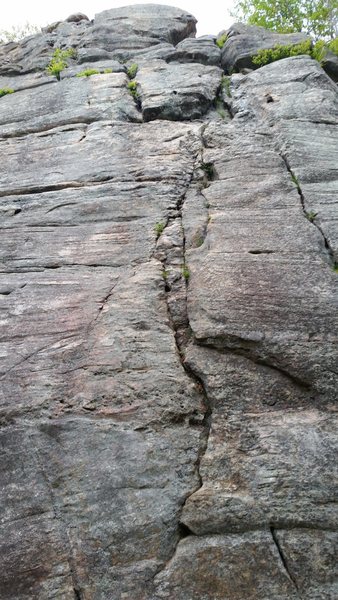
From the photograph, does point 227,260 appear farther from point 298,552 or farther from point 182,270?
Answer: point 298,552

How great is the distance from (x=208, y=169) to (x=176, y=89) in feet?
11.4

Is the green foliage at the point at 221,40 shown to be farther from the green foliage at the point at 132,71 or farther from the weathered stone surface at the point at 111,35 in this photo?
the green foliage at the point at 132,71

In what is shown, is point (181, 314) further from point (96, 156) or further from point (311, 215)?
point (96, 156)

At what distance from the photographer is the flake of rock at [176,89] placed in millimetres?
11359

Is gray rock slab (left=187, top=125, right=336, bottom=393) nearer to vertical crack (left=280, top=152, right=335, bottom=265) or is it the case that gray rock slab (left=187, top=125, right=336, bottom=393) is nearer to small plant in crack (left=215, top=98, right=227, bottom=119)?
vertical crack (left=280, top=152, right=335, bottom=265)

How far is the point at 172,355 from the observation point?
6297 millimetres

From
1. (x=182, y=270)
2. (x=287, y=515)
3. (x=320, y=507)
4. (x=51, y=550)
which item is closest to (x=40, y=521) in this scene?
(x=51, y=550)

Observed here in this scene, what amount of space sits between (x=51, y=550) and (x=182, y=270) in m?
4.08

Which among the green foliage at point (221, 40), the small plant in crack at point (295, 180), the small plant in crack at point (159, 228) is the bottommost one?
the small plant in crack at point (159, 228)

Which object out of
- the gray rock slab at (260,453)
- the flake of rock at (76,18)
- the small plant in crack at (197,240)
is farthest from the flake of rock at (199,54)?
the gray rock slab at (260,453)

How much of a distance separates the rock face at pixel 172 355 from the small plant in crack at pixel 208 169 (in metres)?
0.09

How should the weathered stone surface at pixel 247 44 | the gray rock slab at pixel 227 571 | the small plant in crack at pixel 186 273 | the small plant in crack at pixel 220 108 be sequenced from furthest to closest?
1. the weathered stone surface at pixel 247 44
2. the small plant in crack at pixel 220 108
3. the small plant in crack at pixel 186 273
4. the gray rock slab at pixel 227 571

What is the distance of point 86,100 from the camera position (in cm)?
1215

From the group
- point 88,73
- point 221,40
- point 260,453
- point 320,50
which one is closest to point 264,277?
point 260,453
